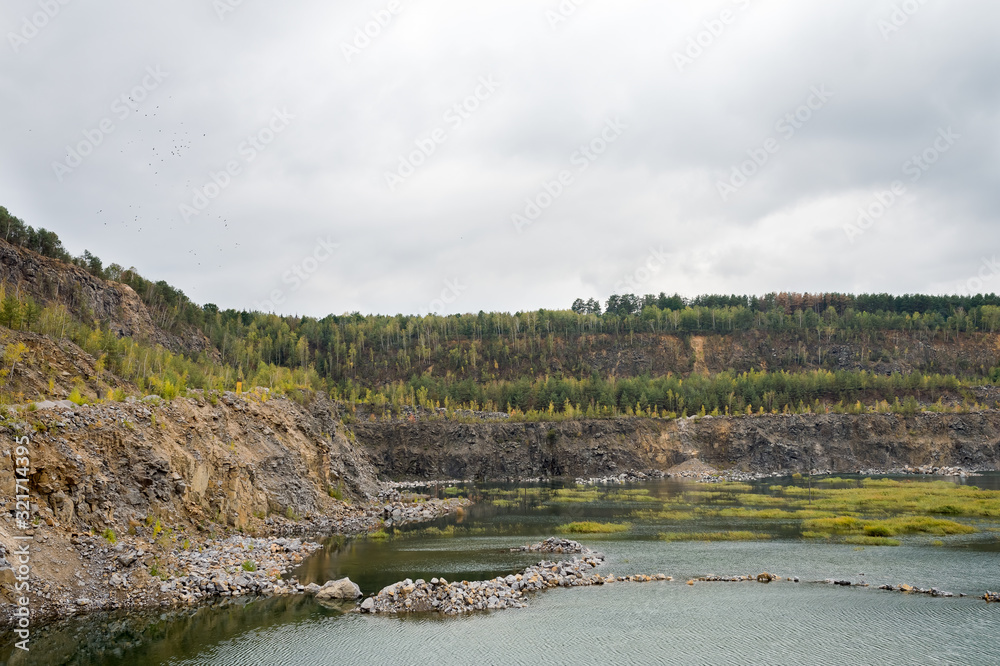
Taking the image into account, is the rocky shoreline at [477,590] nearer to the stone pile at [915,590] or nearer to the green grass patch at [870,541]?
the stone pile at [915,590]

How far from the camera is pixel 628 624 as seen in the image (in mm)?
27891

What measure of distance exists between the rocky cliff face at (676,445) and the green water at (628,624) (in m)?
77.1

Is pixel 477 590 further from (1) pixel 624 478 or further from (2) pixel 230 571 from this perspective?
(1) pixel 624 478

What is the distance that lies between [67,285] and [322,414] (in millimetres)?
32573

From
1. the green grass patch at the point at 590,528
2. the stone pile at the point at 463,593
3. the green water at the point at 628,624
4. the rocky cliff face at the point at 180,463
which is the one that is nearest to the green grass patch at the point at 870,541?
the green water at the point at 628,624

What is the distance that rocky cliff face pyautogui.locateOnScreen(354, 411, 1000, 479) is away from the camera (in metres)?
117

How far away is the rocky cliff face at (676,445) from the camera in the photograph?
11700 centimetres

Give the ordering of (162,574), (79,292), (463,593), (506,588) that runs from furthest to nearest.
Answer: (79,292) → (506,588) → (162,574) → (463,593)

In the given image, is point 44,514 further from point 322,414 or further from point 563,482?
point 563,482

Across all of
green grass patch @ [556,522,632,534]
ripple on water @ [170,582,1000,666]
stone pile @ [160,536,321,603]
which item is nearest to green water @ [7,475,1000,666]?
ripple on water @ [170,582,1000,666]

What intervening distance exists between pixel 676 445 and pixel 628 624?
98.6 metres

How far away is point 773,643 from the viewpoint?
25.2 meters

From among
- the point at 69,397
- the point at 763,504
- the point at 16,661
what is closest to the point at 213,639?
the point at 16,661

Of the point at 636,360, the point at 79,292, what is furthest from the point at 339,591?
the point at 636,360
